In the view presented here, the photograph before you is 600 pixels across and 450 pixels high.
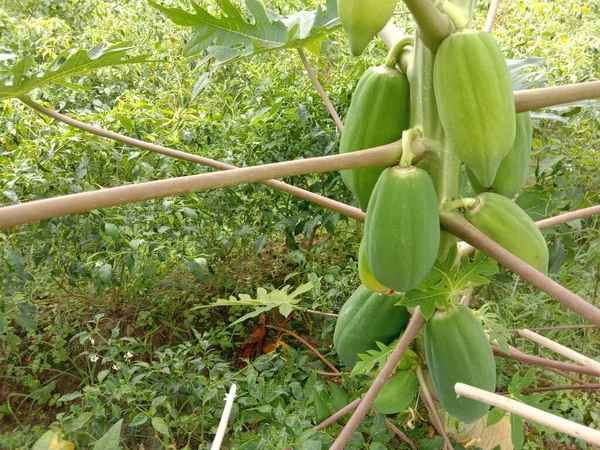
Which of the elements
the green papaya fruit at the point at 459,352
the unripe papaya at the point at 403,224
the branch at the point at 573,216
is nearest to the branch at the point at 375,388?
the green papaya fruit at the point at 459,352

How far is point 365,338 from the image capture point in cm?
103

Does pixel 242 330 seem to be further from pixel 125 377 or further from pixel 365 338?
pixel 365 338

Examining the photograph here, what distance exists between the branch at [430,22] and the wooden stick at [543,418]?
42cm

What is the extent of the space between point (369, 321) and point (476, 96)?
1.74 feet

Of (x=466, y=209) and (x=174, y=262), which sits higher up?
(x=466, y=209)

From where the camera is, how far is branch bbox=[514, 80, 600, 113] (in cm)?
61

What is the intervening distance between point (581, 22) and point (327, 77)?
2386 mm

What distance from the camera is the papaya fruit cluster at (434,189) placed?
626mm

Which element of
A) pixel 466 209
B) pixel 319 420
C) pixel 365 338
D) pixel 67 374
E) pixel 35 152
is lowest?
pixel 67 374

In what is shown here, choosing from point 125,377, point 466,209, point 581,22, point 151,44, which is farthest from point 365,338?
point 581,22

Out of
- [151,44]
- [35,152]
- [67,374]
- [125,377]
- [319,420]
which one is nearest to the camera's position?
[319,420]

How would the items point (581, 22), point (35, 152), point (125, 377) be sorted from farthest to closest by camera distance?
point (581, 22), point (35, 152), point (125, 377)

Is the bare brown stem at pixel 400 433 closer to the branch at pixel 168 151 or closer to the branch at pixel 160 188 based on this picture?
the branch at pixel 168 151

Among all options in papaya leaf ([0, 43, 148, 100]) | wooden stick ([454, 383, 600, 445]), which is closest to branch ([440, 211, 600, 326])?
wooden stick ([454, 383, 600, 445])
